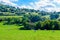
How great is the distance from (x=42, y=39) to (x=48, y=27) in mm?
35771

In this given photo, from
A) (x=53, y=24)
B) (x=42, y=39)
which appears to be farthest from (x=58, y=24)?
(x=42, y=39)

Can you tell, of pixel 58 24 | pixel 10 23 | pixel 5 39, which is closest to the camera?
pixel 5 39

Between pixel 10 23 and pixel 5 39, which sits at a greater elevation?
pixel 5 39

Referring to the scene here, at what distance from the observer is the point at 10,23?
127312mm

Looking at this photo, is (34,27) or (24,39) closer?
(24,39)

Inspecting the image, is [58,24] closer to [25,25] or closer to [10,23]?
[25,25]

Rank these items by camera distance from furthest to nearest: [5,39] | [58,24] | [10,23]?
[10,23] < [58,24] < [5,39]

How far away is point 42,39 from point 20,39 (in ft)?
23.1

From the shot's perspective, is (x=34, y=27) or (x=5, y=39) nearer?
(x=5, y=39)

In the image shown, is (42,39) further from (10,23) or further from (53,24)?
(10,23)

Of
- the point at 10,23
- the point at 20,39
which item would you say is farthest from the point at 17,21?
the point at 20,39

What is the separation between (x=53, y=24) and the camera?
10044 centimetres

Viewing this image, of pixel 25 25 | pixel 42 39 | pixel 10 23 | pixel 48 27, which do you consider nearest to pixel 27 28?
pixel 25 25

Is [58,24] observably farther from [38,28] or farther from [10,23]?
[10,23]
